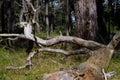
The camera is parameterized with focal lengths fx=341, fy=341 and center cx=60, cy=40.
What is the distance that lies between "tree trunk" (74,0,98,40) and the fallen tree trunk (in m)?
2.94

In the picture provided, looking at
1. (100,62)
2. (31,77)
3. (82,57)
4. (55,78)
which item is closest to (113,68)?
(82,57)

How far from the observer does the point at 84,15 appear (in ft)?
30.4

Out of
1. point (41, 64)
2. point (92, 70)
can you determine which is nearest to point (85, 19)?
point (41, 64)

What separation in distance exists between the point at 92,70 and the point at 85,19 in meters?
3.95

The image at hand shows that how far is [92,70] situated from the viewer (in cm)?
547

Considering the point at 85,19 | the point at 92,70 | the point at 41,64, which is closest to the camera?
the point at 92,70

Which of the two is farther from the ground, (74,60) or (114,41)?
(114,41)

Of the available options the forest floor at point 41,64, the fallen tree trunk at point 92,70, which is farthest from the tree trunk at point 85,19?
the fallen tree trunk at point 92,70

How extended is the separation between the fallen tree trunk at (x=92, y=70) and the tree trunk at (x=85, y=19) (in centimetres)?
294

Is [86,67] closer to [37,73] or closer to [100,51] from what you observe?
[100,51]

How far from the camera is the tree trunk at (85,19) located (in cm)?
921

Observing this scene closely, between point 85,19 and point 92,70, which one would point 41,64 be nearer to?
point 92,70

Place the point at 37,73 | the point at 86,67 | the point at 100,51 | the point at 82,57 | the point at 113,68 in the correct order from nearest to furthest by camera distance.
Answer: the point at 86,67 < the point at 100,51 < the point at 37,73 < the point at 113,68 < the point at 82,57

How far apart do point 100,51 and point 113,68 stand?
1082mm
